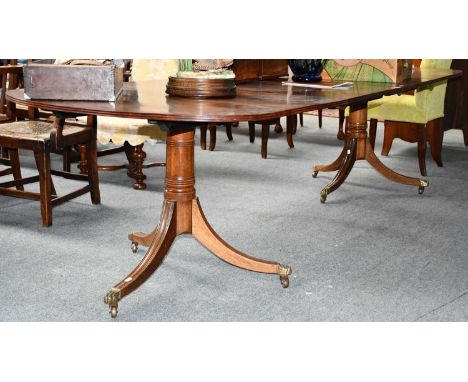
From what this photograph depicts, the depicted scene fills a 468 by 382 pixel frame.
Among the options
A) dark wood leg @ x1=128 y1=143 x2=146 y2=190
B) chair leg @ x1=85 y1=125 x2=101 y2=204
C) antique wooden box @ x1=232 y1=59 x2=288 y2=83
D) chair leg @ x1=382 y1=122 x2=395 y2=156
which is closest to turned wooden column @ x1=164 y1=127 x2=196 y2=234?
chair leg @ x1=85 y1=125 x2=101 y2=204

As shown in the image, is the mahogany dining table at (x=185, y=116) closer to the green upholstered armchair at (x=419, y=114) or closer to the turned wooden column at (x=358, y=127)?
→ the turned wooden column at (x=358, y=127)

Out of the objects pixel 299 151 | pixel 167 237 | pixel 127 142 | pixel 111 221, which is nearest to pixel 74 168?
pixel 127 142

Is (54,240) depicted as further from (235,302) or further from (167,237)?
(235,302)

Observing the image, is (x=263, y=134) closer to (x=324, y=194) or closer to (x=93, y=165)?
(x=324, y=194)

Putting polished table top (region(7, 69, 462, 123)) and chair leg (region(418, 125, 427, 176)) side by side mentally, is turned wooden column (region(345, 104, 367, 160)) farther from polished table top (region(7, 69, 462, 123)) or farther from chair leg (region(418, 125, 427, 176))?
polished table top (region(7, 69, 462, 123))

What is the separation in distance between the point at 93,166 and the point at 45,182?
0.39 meters

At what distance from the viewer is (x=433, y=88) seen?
454 centimetres

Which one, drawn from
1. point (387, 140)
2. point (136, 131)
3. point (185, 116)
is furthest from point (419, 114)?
point (185, 116)

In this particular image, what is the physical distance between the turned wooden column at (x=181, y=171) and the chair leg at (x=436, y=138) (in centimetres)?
274

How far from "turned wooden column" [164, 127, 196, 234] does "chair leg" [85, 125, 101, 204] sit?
1.16 meters

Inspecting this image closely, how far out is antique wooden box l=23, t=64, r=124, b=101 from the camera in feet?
7.19

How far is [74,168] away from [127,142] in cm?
56

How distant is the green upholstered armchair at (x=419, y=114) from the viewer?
455cm

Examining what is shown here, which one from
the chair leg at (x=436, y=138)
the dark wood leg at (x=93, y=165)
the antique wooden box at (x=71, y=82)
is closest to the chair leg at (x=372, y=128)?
the chair leg at (x=436, y=138)
